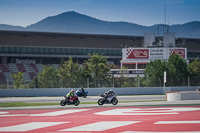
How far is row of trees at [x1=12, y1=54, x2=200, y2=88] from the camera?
4153 centimetres

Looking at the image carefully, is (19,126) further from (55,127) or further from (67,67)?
(67,67)

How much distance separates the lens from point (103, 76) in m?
52.0

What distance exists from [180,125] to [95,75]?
38.4 metres

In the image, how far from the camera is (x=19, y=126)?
1598cm

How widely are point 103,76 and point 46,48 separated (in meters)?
30.0

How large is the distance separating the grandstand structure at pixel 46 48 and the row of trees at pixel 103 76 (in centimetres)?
1848

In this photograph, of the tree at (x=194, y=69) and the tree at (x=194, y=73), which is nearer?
the tree at (x=194, y=73)

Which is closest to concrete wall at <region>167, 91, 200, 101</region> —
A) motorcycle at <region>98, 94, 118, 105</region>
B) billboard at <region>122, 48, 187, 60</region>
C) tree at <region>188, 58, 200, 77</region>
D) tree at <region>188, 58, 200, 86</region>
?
motorcycle at <region>98, 94, 118, 105</region>

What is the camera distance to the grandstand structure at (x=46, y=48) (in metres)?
75.4

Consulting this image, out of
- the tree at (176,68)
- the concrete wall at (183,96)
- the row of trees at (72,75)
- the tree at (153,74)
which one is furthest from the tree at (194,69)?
the concrete wall at (183,96)

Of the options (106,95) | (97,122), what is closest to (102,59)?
(106,95)

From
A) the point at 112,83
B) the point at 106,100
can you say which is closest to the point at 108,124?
the point at 106,100

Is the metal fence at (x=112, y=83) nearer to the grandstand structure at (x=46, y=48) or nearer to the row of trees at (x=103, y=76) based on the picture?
the row of trees at (x=103, y=76)

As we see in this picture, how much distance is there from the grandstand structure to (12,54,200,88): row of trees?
1848 cm
